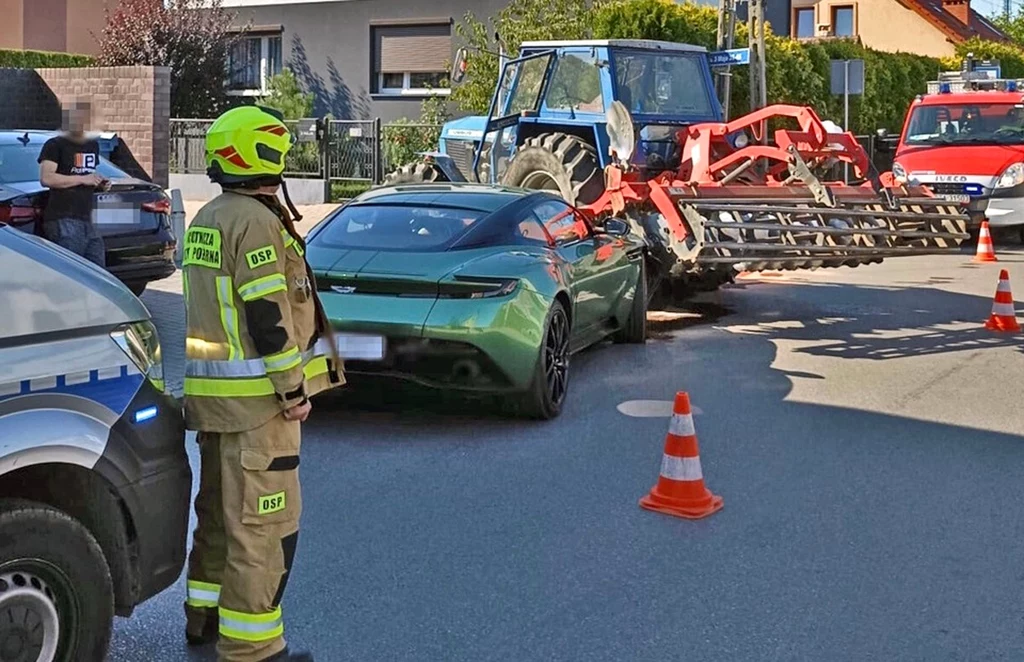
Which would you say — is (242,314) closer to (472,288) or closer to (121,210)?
(472,288)

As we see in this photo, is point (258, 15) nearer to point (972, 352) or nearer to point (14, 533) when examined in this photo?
point (972, 352)

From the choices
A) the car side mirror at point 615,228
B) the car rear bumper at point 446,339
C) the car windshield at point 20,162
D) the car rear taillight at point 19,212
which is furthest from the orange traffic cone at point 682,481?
the car windshield at point 20,162

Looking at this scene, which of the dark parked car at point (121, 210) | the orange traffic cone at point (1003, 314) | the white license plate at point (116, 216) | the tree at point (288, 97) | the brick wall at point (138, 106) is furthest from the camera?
the tree at point (288, 97)

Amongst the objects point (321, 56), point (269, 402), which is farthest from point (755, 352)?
point (321, 56)

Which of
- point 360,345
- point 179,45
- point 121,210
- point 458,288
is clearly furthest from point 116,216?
point 179,45

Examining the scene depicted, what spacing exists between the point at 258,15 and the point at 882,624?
2770cm

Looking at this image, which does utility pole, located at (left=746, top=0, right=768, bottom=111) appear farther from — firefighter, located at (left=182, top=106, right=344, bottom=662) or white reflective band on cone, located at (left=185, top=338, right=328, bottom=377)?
white reflective band on cone, located at (left=185, top=338, right=328, bottom=377)

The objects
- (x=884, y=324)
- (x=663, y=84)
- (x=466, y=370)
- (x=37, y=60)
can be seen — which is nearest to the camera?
(x=466, y=370)

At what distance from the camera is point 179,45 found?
84.7 ft

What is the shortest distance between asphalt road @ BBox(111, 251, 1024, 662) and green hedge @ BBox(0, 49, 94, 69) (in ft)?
63.9

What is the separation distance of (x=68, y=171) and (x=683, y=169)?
577 centimetres

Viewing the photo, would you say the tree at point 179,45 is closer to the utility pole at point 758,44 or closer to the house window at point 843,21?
the utility pole at point 758,44

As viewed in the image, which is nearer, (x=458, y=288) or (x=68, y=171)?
(x=458, y=288)

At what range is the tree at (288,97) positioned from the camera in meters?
27.0
